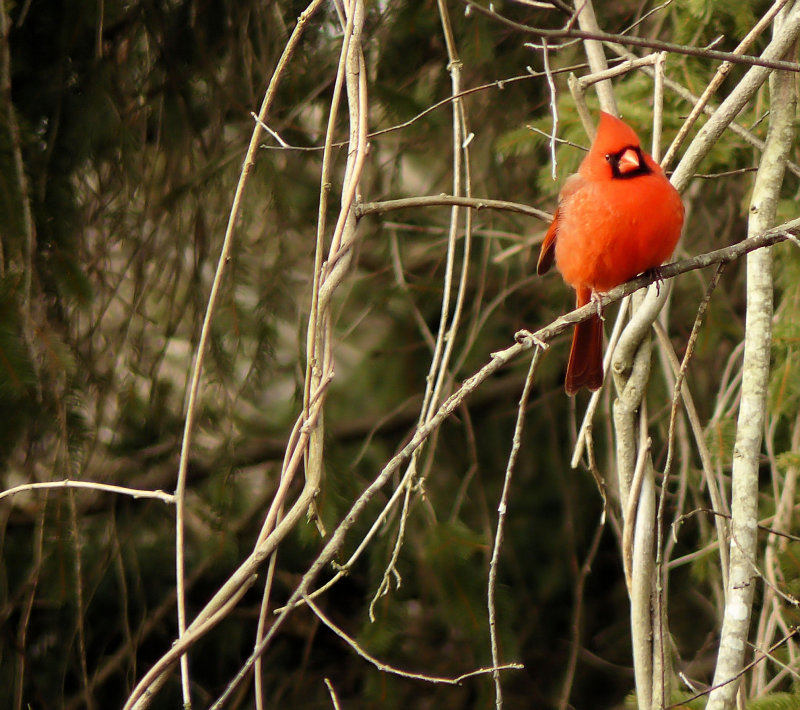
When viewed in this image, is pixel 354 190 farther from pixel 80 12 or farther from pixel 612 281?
pixel 80 12

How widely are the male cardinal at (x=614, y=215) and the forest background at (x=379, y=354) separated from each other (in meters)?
0.08

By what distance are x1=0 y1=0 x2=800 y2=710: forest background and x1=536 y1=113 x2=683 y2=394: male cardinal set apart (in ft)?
0.25

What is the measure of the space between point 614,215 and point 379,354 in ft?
5.82

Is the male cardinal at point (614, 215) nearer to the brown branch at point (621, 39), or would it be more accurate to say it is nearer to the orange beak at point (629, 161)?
the orange beak at point (629, 161)

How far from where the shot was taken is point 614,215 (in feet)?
7.94

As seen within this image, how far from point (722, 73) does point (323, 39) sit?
57.6 inches

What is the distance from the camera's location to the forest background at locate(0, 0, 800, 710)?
6.83 feet

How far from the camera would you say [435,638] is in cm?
387

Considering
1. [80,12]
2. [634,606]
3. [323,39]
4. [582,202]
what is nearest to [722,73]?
[582,202]

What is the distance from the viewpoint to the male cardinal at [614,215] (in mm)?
2332

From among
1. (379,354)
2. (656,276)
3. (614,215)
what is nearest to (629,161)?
(614,215)

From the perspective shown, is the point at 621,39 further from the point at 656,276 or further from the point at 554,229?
the point at 554,229

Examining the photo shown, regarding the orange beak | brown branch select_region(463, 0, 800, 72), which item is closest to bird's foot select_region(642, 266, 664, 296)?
the orange beak

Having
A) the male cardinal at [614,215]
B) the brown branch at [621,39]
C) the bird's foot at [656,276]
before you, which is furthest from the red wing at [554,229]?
the brown branch at [621,39]
